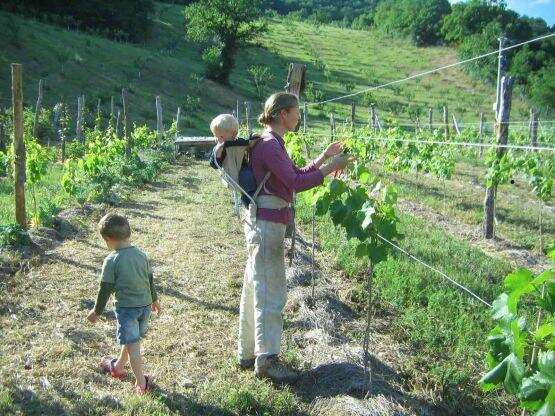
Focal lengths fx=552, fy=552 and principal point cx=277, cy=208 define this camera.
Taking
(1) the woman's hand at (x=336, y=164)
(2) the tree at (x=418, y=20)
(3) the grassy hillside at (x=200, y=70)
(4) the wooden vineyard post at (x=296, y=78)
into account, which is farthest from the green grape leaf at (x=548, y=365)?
(2) the tree at (x=418, y=20)

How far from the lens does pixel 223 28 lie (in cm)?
3894

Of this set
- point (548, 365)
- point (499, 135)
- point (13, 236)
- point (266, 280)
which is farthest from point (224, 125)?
point (499, 135)

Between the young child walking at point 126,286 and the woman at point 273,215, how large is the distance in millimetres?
698

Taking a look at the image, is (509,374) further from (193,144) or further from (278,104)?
(193,144)

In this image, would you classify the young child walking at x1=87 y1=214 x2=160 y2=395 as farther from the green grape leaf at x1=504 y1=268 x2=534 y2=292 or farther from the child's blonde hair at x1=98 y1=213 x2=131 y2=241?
the green grape leaf at x1=504 y1=268 x2=534 y2=292

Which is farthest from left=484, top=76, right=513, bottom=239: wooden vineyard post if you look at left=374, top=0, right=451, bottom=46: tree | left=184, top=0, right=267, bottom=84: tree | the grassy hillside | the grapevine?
left=374, top=0, right=451, bottom=46: tree

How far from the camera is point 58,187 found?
415 inches

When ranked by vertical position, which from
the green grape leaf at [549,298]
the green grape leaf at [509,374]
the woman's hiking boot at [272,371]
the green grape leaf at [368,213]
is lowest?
the woman's hiking boot at [272,371]

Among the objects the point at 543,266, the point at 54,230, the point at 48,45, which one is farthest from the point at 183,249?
the point at 48,45

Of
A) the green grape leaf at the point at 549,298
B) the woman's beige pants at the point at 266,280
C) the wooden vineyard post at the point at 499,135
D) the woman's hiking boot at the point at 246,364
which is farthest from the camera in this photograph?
the wooden vineyard post at the point at 499,135

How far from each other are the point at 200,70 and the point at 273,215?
3676 centimetres

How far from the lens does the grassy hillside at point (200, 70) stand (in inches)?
1094

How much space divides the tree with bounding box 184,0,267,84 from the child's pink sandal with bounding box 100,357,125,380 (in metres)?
35.5

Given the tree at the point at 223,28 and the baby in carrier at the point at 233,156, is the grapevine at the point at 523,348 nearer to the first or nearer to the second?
the baby in carrier at the point at 233,156
